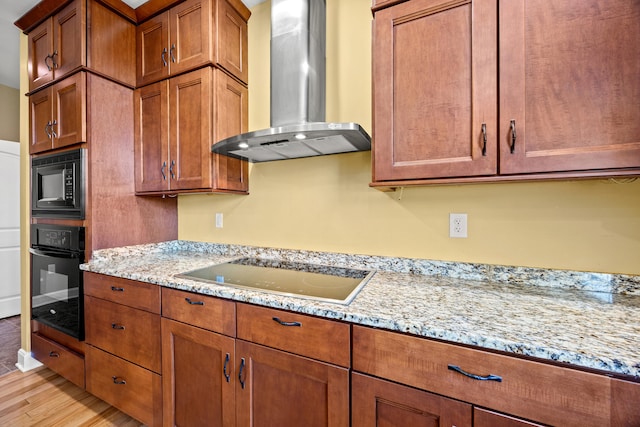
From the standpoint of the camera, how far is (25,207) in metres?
2.13

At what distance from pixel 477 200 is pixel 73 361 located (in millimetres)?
2608

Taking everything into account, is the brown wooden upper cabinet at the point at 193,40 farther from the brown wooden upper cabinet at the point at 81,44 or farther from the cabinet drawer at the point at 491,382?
the cabinet drawer at the point at 491,382

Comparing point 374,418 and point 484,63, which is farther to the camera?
point 484,63

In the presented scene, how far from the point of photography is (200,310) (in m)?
1.27

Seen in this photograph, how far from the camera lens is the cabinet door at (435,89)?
105 cm

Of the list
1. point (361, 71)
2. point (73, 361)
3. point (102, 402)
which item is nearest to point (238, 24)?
point (361, 71)

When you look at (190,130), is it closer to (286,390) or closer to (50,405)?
(286,390)

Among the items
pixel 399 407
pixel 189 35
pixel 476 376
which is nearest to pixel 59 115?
pixel 189 35

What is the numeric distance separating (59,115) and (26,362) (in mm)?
1861

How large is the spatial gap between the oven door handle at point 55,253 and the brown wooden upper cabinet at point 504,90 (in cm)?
191

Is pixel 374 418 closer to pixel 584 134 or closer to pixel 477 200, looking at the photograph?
pixel 477 200

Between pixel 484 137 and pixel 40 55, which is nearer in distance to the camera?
pixel 484 137

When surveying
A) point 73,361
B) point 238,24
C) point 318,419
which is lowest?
point 73,361

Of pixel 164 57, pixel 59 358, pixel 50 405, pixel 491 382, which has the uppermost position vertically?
pixel 164 57
